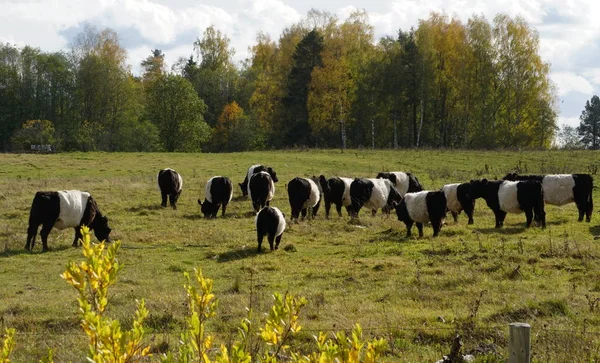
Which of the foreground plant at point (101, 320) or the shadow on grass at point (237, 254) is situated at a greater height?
the foreground plant at point (101, 320)

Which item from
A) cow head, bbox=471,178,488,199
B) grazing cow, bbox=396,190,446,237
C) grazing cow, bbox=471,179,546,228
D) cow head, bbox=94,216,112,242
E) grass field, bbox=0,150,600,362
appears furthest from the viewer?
cow head, bbox=471,178,488,199

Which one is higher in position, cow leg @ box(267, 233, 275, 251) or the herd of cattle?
the herd of cattle

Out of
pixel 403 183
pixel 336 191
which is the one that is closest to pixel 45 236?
pixel 336 191

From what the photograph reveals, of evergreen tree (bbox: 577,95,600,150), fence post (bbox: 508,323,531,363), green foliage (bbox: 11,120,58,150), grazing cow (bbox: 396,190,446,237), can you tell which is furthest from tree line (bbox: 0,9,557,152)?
fence post (bbox: 508,323,531,363)

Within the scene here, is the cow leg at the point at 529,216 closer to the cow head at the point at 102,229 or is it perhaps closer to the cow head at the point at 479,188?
the cow head at the point at 479,188

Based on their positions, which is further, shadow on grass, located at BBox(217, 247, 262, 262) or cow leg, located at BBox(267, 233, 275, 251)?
cow leg, located at BBox(267, 233, 275, 251)

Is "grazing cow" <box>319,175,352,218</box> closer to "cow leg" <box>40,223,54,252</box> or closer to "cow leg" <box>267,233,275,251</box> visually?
"cow leg" <box>267,233,275,251</box>

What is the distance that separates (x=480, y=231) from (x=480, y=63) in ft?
136

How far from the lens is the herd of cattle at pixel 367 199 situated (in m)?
15.9

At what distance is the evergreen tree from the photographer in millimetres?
83731

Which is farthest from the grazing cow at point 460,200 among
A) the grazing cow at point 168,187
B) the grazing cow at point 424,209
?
the grazing cow at point 168,187

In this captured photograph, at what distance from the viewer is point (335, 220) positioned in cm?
2031

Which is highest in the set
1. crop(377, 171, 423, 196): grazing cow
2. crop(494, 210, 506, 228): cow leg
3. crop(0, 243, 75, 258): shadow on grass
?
crop(377, 171, 423, 196): grazing cow

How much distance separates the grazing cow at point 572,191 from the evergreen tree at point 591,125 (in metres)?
69.0
